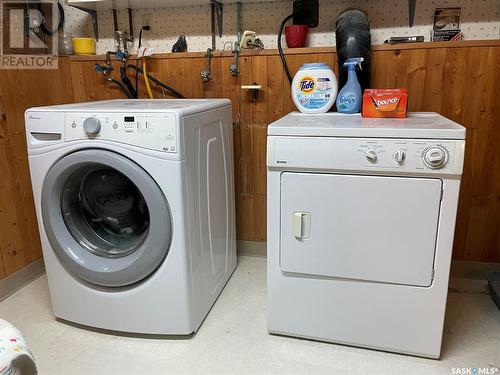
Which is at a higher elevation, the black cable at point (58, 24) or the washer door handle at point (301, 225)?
the black cable at point (58, 24)

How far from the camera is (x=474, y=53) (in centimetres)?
175

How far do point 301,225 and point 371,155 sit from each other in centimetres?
34

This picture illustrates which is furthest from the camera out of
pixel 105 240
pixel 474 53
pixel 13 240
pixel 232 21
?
pixel 232 21

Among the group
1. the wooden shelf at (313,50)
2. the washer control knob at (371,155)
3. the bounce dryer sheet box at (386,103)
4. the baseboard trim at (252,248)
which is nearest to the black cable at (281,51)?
the wooden shelf at (313,50)

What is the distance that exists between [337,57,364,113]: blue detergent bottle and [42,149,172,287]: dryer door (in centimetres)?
88

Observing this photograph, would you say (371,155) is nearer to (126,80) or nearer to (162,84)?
(162,84)

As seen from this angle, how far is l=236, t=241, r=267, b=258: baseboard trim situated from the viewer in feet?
7.40

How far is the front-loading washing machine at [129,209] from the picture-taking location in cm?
137

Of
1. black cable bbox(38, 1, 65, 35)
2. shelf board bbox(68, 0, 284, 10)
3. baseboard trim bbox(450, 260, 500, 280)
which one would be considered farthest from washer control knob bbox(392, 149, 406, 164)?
black cable bbox(38, 1, 65, 35)

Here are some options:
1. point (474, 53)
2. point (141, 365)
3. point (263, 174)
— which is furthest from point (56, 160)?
point (474, 53)

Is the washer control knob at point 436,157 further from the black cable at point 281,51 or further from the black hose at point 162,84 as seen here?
the black hose at point 162,84

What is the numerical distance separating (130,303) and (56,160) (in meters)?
0.62

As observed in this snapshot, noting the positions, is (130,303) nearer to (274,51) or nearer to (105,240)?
(105,240)

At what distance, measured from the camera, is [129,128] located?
1.36 m
